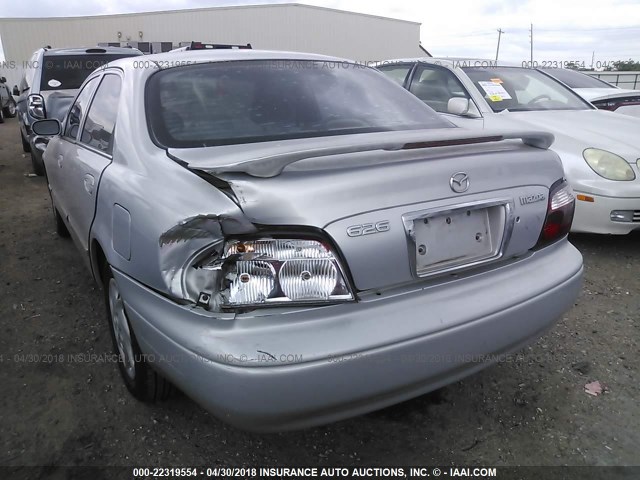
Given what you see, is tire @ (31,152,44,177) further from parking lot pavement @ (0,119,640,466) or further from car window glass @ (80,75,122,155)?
car window glass @ (80,75,122,155)

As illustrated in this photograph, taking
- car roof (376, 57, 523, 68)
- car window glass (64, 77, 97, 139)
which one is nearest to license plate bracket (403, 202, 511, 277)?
car window glass (64, 77, 97, 139)

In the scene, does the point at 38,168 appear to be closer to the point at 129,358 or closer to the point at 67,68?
the point at 67,68

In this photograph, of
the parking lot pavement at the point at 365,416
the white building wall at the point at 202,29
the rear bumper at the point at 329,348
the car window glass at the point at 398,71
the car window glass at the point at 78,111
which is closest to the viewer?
the rear bumper at the point at 329,348

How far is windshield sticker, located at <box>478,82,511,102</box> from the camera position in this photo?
4.84 m

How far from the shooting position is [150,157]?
194 cm

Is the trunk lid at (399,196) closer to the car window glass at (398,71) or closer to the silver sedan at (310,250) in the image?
the silver sedan at (310,250)

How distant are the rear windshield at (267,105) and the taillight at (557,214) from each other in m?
0.68

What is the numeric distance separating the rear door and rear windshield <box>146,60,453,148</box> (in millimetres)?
372

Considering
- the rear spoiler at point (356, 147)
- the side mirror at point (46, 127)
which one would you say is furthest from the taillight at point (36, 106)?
the rear spoiler at point (356, 147)

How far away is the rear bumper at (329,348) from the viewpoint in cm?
150

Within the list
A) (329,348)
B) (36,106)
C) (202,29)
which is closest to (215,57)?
(329,348)

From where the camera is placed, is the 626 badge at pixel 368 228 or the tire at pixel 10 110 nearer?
the 626 badge at pixel 368 228

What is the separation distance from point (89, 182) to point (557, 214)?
2101 mm

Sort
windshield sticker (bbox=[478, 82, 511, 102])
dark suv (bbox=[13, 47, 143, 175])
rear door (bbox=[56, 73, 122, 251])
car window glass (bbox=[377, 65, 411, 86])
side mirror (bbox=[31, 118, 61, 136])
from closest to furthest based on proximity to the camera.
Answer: rear door (bbox=[56, 73, 122, 251])
side mirror (bbox=[31, 118, 61, 136])
windshield sticker (bbox=[478, 82, 511, 102])
car window glass (bbox=[377, 65, 411, 86])
dark suv (bbox=[13, 47, 143, 175])
